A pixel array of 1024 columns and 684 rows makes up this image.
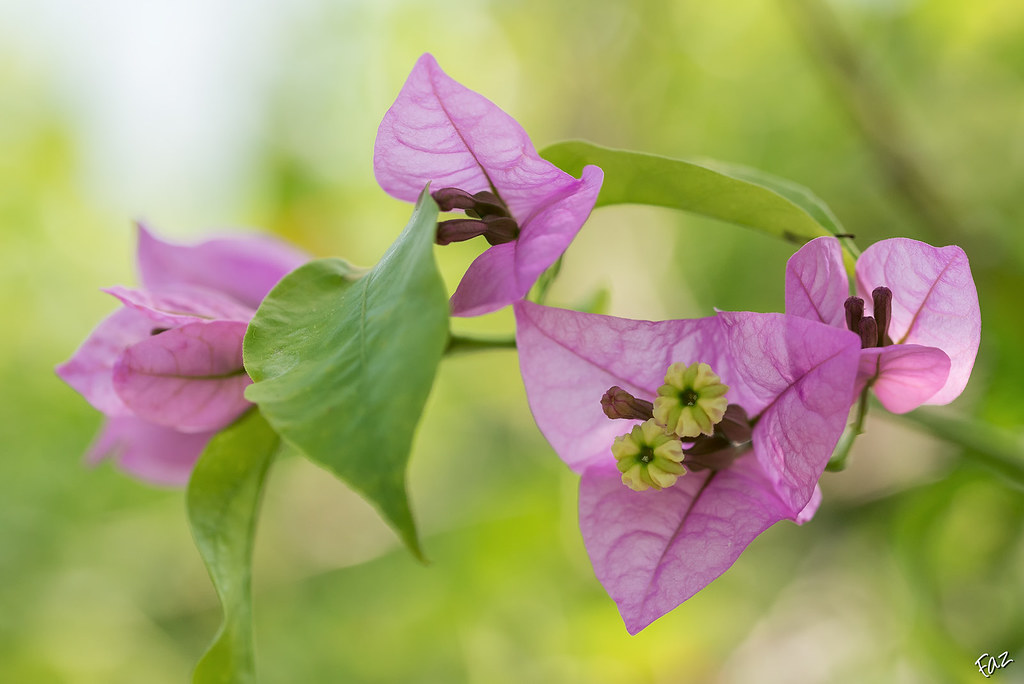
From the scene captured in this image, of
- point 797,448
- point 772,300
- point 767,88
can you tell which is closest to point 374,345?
point 797,448

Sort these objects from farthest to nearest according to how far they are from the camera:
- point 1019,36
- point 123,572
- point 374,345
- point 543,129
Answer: point 543,129 → point 123,572 → point 1019,36 → point 374,345

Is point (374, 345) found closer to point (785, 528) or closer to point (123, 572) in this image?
point (785, 528)

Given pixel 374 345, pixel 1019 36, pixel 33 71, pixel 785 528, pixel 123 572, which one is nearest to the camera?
pixel 374 345
